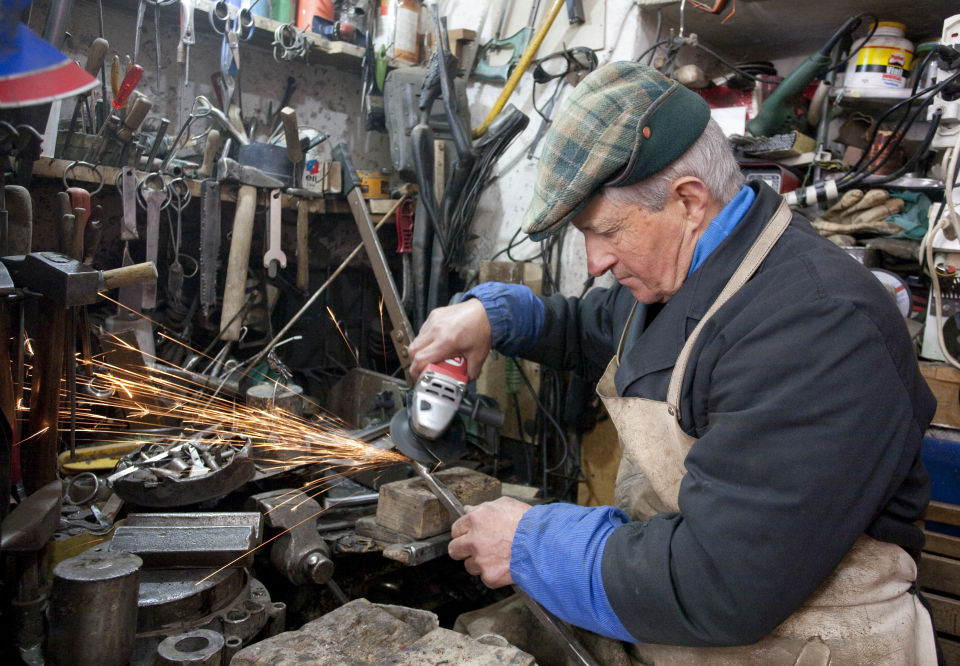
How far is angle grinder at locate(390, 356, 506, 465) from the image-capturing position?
1.85 meters

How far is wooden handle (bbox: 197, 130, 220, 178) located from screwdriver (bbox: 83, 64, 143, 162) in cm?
41

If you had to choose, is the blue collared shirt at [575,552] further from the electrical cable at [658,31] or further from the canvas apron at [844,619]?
the electrical cable at [658,31]

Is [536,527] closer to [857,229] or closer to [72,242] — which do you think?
[72,242]

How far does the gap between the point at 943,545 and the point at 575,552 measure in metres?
1.79

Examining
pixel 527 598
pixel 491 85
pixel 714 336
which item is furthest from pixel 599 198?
pixel 491 85

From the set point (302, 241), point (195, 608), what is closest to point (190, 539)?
point (195, 608)

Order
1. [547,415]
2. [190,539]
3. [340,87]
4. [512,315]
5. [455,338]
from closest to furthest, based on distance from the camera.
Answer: [190,539] → [455,338] → [512,315] → [547,415] → [340,87]

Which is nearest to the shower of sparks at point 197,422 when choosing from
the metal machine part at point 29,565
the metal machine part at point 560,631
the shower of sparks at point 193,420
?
the shower of sparks at point 193,420

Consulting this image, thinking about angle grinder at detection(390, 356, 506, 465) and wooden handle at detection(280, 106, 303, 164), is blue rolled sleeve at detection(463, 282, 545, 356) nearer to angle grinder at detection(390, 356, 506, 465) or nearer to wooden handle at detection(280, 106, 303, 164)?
angle grinder at detection(390, 356, 506, 465)

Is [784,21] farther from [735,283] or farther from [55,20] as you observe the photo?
[55,20]

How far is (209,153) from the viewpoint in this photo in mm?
2898

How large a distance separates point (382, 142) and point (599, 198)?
3.09 metres

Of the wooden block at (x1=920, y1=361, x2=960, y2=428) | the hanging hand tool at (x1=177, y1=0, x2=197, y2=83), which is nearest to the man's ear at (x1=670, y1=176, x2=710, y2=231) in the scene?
the wooden block at (x1=920, y1=361, x2=960, y2=428)

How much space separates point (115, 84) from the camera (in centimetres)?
252
